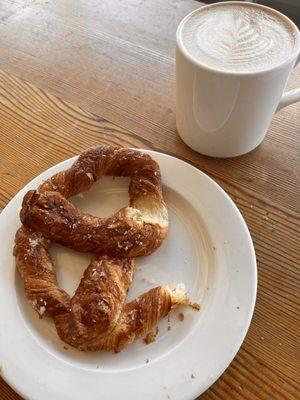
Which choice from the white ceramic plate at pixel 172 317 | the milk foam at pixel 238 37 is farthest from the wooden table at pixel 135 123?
the milk foam at pixel 238 37

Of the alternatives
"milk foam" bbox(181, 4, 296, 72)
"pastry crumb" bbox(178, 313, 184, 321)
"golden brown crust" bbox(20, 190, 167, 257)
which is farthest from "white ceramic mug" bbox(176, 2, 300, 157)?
"pastry crumb" bbox(178, 313, 184, 321)

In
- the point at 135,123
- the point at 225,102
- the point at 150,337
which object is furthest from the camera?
the point at 135,123

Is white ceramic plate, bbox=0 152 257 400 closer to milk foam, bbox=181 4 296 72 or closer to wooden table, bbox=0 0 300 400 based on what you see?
wooden table, bbox=0 0 300 400

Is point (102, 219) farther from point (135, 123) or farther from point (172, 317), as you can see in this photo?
point (135, 123)

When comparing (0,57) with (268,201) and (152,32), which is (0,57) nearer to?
(152,32)

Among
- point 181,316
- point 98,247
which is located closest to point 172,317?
point 181,316

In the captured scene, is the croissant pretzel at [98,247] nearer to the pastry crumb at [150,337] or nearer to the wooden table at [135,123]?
the pastry crumb at [150,337]
